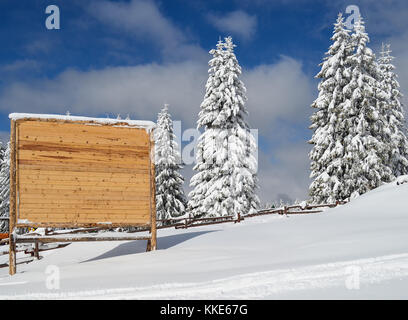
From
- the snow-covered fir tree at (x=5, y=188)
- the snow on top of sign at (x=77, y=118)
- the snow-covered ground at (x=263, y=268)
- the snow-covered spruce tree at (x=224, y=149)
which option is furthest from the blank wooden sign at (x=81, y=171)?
the snow-covered fir tree at (x=5, y=188)

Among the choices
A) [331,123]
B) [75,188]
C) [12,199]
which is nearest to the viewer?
[12,199]

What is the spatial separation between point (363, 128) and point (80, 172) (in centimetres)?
2005

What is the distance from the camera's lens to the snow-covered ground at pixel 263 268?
6.49 metres

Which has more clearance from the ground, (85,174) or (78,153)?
(78,153)

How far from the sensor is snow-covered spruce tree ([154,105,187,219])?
113ft

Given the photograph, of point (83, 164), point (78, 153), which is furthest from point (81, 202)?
point (78, 153)

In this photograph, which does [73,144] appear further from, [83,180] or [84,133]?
[83,180]

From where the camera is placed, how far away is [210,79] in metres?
29.0

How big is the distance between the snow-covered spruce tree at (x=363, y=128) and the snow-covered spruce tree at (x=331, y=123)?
1.51ft

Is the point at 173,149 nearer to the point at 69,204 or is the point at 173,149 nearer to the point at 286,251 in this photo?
the point at 69,204

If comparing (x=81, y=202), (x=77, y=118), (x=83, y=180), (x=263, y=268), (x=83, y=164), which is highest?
(x=77, y=118)

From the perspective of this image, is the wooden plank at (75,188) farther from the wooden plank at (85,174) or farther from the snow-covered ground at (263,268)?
the snow-covered ground at (263,268)

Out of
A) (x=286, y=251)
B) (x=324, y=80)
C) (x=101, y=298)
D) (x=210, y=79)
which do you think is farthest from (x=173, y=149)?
(x=101, y=298)

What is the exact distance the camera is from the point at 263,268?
26.5ft
